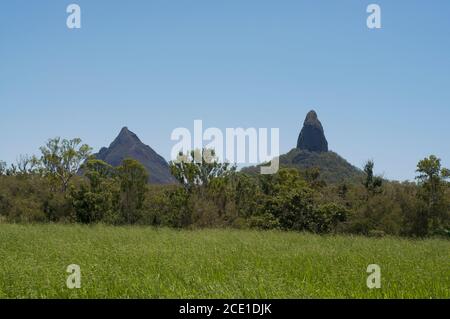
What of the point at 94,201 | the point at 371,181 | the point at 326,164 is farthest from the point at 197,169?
the point at 326,164

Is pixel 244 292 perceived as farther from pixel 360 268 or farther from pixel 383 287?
pixel 360 268

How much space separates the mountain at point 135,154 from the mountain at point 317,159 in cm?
3816

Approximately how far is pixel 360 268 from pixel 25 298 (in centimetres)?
757

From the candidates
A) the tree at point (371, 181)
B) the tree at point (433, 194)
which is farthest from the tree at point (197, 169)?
the tree at point (433, 194)

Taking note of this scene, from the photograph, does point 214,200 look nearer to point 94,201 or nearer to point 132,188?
point 132,188

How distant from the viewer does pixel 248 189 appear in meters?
36.4

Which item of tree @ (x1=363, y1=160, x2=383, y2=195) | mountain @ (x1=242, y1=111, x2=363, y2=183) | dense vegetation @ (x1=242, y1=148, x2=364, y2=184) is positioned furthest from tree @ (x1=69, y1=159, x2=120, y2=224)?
dense vegetation @ (x1=242, y1=148, x2=364, y2=184)

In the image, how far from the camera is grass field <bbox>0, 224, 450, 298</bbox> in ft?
27.2

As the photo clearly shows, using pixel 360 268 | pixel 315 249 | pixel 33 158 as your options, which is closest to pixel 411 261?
pixel 360 268

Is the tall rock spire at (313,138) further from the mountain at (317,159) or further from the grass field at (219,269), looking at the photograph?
the grass field at (219,269)

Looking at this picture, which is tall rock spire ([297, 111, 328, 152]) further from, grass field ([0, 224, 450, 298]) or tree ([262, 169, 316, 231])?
grass field ([0, 224, 450, 298])

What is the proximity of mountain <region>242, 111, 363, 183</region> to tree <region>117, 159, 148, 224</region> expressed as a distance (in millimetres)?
28316

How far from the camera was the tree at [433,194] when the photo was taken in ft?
89.3

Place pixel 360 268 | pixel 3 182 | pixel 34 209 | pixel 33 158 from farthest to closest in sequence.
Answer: pixel 33 158 < pixel 3 182 < pixel 34 209 < pixel 360 268
